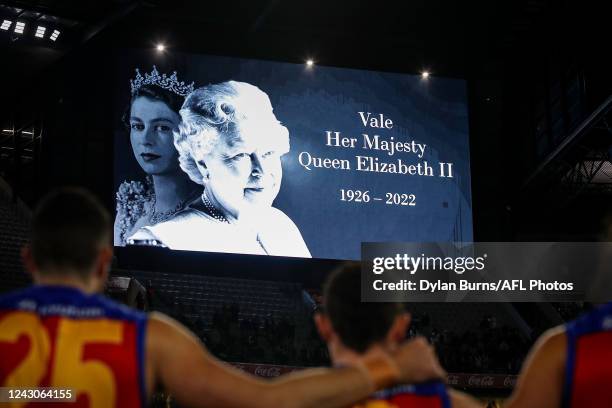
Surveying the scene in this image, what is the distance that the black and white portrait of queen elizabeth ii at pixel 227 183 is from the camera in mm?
21922

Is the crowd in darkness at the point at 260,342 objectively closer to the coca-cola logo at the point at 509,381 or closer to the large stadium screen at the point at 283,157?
the large stadium screen at the point at 283,157

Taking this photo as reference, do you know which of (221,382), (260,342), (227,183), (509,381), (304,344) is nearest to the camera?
(221,382)

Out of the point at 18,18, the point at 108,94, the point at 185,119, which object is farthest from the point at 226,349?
the point at 18,18

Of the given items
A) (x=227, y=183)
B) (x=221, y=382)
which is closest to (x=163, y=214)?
(x=227, y=183)

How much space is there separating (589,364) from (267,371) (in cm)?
1641

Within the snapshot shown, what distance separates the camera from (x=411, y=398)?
8.88ft

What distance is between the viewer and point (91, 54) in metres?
24.1

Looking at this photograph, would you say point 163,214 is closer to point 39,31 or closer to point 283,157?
point 283,157

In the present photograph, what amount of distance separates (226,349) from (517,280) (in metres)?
11.4

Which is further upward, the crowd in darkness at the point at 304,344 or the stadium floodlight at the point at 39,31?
the stadium floodlight at the point at 39,31

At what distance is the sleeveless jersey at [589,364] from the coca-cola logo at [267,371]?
1630cm

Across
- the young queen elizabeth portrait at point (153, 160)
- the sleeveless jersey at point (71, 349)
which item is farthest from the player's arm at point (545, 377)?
the young queen elizabeth portrait at point (153, 160)

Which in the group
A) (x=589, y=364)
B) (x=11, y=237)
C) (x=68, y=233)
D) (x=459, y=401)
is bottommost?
(x=459, y=401)

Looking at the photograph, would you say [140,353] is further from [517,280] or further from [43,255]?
[517,280]
